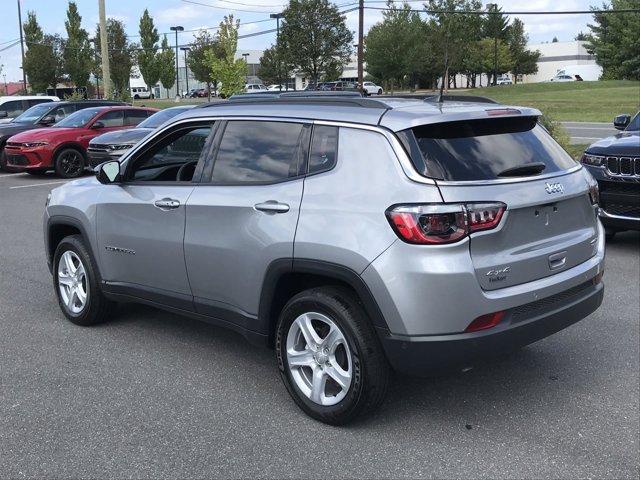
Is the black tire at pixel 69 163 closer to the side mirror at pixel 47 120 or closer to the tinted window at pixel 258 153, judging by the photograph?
the side mirror at pixel 47 120

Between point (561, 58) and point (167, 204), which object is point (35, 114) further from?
point (561, 58)

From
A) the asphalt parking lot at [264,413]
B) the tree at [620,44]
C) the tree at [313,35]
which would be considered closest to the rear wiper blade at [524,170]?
the asphalt parking lot at [264,413]

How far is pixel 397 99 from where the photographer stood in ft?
13.5

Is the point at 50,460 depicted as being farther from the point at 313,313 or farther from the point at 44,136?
the point at 44,136

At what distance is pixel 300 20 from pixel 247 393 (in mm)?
49134

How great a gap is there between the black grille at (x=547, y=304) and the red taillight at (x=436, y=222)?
0.52 m

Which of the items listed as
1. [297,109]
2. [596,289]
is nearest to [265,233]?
[297,109]

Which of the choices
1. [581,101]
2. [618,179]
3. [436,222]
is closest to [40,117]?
[618,179]

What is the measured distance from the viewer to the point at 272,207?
387cm

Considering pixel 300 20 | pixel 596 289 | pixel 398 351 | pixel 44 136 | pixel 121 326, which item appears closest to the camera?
pixel 398 351

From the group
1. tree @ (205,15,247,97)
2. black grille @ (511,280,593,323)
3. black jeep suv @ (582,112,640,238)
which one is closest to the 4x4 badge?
black grille @ (511,280,593,323)

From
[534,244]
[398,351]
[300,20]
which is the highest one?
[300,20]

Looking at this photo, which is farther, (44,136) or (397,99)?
(44,136)

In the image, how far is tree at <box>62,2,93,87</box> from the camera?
179 feet
